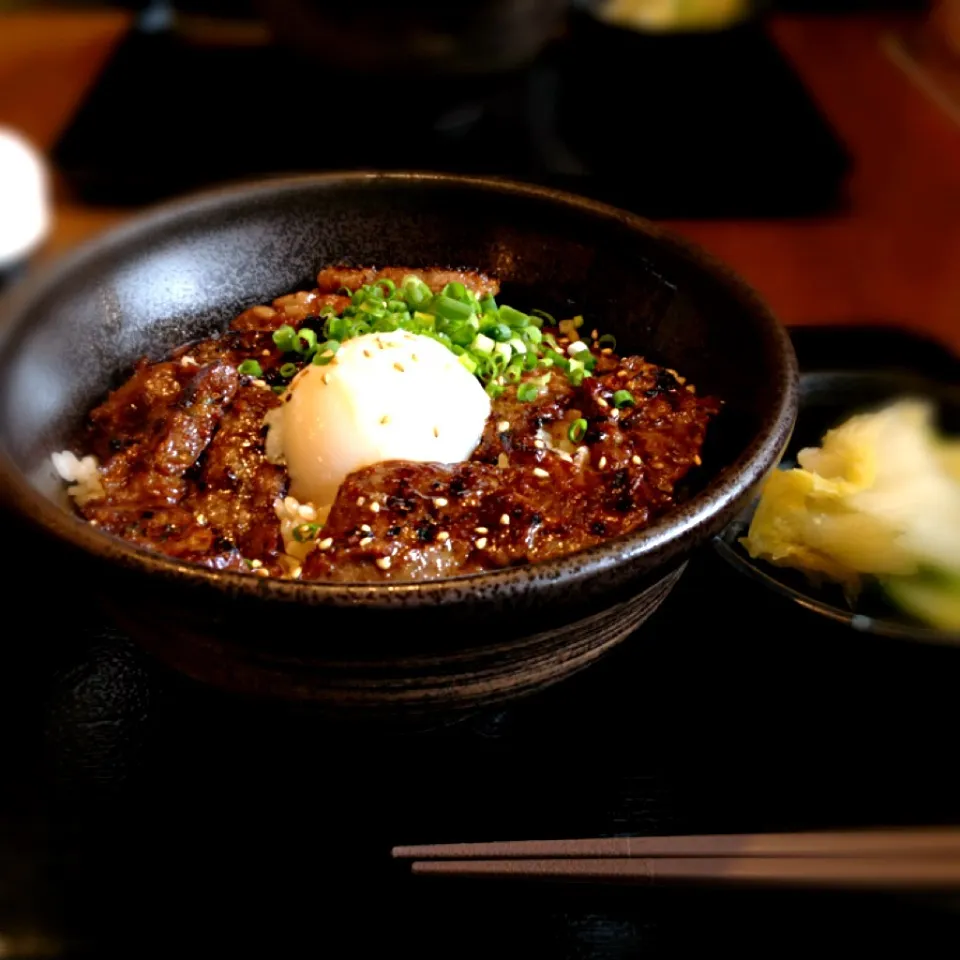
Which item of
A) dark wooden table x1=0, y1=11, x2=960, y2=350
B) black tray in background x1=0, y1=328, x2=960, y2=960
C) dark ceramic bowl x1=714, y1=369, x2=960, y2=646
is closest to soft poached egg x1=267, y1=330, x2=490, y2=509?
black tray in background x1=0, y1=328, x2=960, y2=960

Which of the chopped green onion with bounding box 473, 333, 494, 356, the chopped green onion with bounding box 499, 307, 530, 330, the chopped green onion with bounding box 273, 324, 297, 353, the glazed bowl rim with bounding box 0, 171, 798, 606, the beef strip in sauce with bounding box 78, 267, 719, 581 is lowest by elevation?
the beef strip in sauce with bounding box 78, 267, 719, 581

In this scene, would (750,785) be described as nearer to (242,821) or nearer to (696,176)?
(242,821)

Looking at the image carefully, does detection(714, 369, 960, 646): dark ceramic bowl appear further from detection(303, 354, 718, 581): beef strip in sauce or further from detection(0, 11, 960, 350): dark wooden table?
detection(0, 11, 960, 350): dark wooden table

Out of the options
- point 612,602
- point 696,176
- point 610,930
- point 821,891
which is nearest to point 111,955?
point 610,930

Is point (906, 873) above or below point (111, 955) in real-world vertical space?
above

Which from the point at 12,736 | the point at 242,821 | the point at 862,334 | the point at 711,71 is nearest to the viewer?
the point at 242,821

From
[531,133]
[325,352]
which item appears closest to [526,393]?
[325,352]
